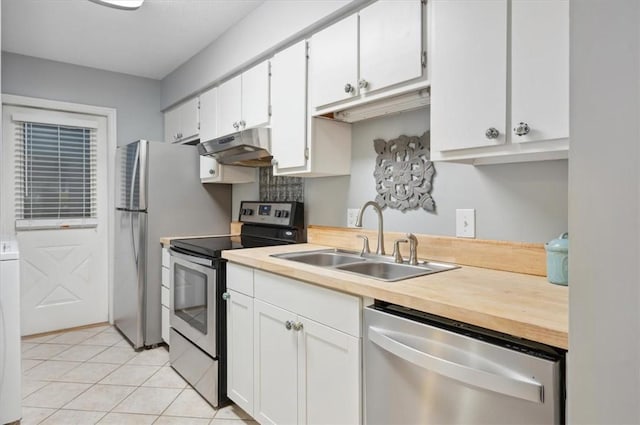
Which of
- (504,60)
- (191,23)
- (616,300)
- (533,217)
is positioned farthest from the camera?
(191,23)

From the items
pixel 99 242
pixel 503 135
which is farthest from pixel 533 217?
pixel 99 242

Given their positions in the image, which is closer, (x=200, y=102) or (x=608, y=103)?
(x=608, y=103)

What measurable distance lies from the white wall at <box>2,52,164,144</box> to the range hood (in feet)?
4.78

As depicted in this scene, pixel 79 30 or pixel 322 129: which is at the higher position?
pixel 79 30

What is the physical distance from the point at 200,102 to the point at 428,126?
6.82 ft

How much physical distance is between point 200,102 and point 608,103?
10.0 feet

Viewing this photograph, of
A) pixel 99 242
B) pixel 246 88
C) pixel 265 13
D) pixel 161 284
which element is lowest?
pixel 161 284

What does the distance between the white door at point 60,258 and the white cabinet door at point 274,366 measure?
258cm

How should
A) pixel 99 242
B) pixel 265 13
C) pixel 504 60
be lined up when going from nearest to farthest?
pixel 504 60 < pixel 265 13 < pixel 99 242

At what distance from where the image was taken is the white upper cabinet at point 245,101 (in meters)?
2.40

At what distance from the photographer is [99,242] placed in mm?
3688

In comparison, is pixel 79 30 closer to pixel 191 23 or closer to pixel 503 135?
pixel 191 23

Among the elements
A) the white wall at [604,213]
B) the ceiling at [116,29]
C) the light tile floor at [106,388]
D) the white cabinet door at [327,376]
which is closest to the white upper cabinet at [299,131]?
the ceiling at [116,29]

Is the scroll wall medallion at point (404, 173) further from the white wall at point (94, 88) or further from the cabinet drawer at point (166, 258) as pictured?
the white wall at point (94, 88)
